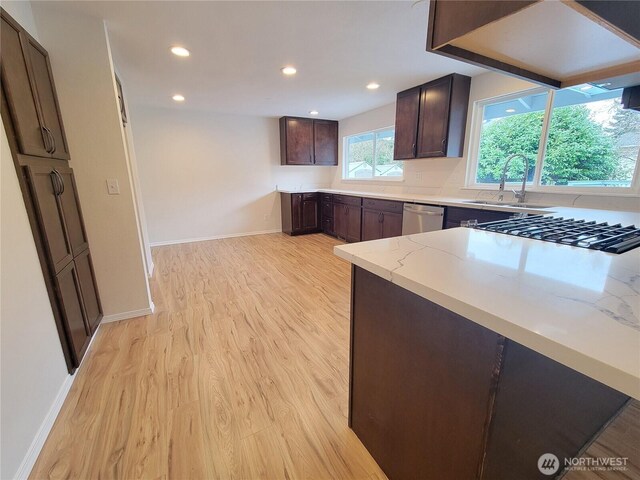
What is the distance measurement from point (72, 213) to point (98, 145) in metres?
0.55

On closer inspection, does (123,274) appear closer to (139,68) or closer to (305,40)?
(139,68)

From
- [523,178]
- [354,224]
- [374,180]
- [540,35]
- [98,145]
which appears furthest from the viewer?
[374,180]

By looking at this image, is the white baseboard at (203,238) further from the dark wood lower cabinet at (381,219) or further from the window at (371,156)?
the dark wood lower cabinet at (381,219)

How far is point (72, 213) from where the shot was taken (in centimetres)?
191

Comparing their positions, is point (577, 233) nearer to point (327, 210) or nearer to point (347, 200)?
point (347, 200)

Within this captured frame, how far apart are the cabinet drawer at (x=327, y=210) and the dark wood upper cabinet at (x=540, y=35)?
154 inches

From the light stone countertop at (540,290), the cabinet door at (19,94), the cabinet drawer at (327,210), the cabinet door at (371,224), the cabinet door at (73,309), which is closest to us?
the light stone countertop at (540,290)

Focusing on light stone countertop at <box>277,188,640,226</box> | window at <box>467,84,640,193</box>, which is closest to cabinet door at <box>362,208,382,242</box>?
light stone countertop at <box>277,188,640,226</box>

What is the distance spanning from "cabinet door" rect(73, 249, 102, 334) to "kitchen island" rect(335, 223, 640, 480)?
1998 mm

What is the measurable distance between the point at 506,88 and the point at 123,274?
4.09 m

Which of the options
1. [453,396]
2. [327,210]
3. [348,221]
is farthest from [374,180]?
[453,396]

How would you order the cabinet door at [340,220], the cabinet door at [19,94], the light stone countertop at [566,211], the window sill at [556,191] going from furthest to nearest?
the cabinet door at [340,220] → the window sill at [556,191] → the light stone countertop at [566,211] → the cabinet door at [19,94]

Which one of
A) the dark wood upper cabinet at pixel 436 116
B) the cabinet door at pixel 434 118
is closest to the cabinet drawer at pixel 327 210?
the dark wood upper cabinet at pixel 436 116

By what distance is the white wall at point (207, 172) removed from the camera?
4496 millimetres
